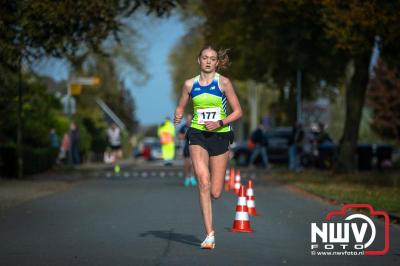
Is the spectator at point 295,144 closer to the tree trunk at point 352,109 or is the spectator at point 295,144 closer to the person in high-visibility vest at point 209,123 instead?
the tree trunk at point 352,109

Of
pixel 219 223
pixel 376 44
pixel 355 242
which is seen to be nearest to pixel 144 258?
pixel 355 242

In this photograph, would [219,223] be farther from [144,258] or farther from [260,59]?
[260,59]

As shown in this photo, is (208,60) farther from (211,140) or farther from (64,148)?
(64,148)

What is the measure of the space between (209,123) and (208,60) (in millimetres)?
647

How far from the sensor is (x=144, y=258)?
10188mm

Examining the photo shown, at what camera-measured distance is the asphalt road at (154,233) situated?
10.2 metres

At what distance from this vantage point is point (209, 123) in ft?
35.4

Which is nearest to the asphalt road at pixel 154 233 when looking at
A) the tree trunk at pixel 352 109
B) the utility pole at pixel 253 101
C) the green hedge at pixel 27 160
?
the green hedge at pixel 27 160

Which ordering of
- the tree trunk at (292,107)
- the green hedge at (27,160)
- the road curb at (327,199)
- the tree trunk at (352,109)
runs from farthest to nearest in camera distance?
the tree trunk at (292,107)
the tree trunk at (352,109)
the green hedge at (27,160)
the road curb at (327,199)

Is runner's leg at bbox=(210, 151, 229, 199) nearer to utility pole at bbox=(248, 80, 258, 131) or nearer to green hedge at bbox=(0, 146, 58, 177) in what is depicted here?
green hedge at bbox=(0, 146, 58, 177)

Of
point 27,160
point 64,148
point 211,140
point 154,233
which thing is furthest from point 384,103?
point 211,140

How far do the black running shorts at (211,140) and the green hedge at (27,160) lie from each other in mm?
18459

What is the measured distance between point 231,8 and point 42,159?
8560mm

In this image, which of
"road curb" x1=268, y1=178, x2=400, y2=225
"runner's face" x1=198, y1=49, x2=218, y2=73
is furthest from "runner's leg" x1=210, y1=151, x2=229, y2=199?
"road curb" x1=268, y1=178, x2=400, y2=225
